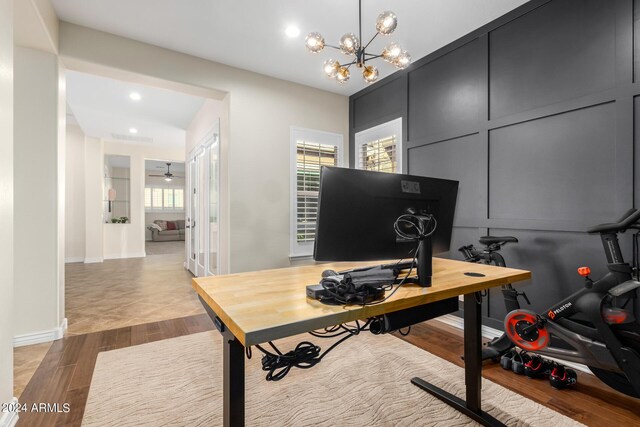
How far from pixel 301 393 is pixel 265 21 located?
303 cm

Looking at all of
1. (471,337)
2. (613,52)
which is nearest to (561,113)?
(613,52)

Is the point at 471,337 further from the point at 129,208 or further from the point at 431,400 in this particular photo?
the point at 129,208

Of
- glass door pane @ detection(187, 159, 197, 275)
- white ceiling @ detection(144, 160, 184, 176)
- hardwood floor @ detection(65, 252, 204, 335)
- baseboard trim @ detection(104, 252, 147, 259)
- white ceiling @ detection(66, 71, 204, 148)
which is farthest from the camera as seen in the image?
white ceiling @ detection(144, 160, 184, 176)

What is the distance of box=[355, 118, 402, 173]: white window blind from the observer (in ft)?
12.4

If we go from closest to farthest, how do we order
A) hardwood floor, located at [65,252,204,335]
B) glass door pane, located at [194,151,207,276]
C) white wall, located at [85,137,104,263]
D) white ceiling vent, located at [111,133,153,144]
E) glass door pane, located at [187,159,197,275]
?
hardwood floor, located at [65,252,204,335]
glass door pane, located at [194,151,207,276]
glass door pane, located at [187,159,197,275]
white ceiling vent, located at [111,133,153,144]
white wall, located at [85,137,104,263]

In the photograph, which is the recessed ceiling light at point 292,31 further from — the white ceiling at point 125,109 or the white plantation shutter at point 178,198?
the white plantation shutter at point 178,198

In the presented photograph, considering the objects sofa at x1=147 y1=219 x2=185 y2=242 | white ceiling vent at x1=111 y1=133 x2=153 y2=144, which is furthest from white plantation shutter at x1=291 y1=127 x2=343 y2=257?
sofa at x1=147 y1=219 x2=185 y2=242

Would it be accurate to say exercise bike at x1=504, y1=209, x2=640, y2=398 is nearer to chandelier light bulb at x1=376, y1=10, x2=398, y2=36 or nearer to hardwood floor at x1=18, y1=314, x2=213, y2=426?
chandelier light bulb at x1=376, y1=10, x2=398, y2=36

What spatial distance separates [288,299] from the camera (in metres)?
1.06

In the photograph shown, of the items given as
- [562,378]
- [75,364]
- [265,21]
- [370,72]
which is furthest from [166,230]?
[562,378]

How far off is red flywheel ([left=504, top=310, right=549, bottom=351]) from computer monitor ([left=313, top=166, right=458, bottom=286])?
1303mm

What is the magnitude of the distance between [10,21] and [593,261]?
3.85m

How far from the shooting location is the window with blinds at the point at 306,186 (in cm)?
405

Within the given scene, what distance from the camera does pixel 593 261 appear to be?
212cm
